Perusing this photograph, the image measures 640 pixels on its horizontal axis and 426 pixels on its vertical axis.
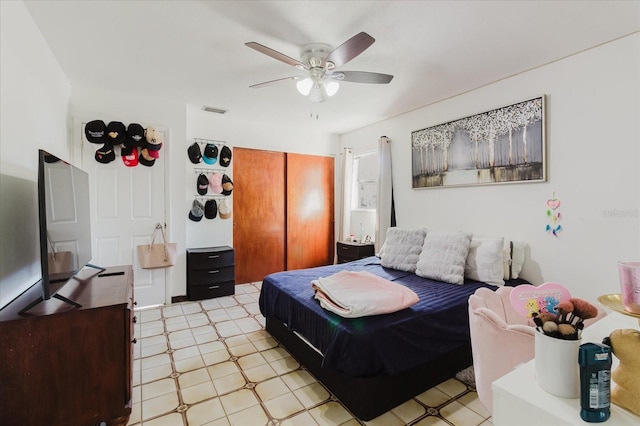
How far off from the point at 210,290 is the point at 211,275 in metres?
0.20

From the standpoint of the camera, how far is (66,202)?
190cm

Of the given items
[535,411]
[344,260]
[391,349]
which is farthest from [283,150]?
[535,411]

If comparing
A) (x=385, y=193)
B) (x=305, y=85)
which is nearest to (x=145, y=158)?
(x=305, y=85)

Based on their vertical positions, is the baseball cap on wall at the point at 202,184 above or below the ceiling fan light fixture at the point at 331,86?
below

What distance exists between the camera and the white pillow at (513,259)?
2822mm

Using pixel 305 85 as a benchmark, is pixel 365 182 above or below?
below

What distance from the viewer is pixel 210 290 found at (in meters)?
4.00

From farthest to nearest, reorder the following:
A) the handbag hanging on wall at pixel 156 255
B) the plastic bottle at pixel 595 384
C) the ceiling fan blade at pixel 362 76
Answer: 1. the handbag hanging on wall at pixel 156 255
2. the ceiling fan blade at pixel 362 76
3. the plastic bottle at pixel 595 384

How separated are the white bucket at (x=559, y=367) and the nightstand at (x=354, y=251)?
3785mm

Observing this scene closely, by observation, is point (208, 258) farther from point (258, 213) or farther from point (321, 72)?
point (321, 72)

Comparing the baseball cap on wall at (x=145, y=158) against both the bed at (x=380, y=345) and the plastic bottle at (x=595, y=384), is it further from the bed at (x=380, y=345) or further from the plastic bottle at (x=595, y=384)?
the plastic bottle at (x=595, y=384)

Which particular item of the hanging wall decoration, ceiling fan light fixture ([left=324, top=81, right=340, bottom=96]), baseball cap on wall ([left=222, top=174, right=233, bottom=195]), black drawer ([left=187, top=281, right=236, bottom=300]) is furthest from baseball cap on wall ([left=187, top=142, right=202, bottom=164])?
the hanging wall decoration

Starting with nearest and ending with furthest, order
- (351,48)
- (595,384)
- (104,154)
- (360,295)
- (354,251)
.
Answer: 1. (595,384)
2. (351,48)
3. (360,295)
4. (104,154)
5. (354,251)

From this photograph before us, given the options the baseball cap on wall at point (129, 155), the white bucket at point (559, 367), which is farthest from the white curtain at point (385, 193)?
the white bucket at point (559, 367)
